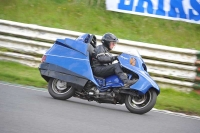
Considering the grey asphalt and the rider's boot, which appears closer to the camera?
the grey asphalt

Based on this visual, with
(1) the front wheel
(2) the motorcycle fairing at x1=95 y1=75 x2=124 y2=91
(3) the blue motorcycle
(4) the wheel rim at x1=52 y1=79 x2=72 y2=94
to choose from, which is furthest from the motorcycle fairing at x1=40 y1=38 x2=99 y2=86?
(1) the front wheel

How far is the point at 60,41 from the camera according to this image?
971cm

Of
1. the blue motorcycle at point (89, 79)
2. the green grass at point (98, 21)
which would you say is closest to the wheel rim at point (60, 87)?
the blue motorcycle at point (89, 79)

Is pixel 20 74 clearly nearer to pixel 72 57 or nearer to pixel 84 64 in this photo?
pixel 72 57

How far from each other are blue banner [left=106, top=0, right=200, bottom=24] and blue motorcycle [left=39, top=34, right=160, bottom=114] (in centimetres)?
448

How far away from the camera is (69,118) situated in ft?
23.6

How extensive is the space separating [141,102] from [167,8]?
5696 mm

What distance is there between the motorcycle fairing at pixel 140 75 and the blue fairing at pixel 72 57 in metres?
0.70

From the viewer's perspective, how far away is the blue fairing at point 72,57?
9273 mm

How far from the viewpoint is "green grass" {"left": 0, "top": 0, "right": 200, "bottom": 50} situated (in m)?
14.5

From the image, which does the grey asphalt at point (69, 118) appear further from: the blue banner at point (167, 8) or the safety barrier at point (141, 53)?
the blue banner at point (167, 8)

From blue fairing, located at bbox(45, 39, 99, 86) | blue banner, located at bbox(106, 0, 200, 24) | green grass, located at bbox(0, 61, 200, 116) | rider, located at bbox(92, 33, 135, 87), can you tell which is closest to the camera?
rider, located at bbox(92, 33, 135, 87)

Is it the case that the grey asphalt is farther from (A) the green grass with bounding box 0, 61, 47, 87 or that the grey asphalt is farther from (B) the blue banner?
(B) the blue banner

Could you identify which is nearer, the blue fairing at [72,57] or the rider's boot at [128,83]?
the rider's boot at [128,83]
